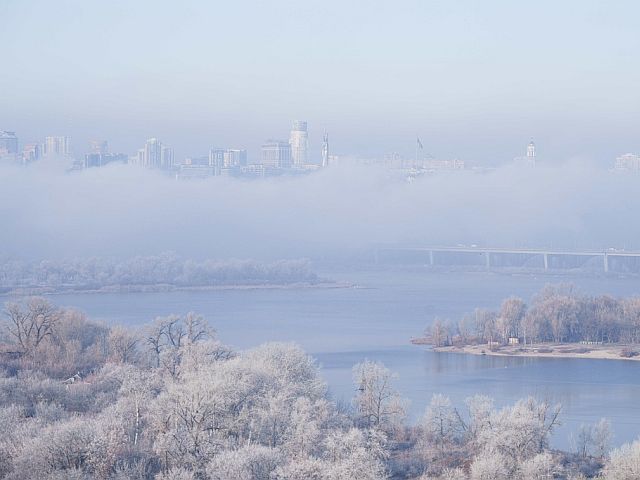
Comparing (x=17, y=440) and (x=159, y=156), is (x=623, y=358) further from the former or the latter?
(x=159, y=156)

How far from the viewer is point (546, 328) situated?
42.3 ft

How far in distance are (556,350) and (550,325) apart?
0.88 m

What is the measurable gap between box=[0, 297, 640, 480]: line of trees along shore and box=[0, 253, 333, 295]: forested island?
11.1m

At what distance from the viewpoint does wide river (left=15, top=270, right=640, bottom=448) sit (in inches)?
357

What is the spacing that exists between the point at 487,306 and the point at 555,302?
294 cm

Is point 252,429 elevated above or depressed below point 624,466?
above

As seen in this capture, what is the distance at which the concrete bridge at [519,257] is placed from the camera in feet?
77.5

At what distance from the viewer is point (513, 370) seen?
1066 cm

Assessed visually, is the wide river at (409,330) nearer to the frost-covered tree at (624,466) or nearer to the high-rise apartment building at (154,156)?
the frost-covered tree at (624,466)

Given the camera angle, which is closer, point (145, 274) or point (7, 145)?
point (145, 274)

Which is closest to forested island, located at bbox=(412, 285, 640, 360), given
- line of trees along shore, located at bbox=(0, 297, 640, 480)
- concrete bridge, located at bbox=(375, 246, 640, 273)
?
line of trees along shore, located at bbox=(0, 297, 640, 480)

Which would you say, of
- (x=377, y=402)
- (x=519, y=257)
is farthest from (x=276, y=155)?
(x=377, y=402)

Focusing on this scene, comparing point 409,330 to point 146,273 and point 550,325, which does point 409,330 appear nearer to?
point 550,325

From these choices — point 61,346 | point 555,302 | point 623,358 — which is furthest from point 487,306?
point 61,346
